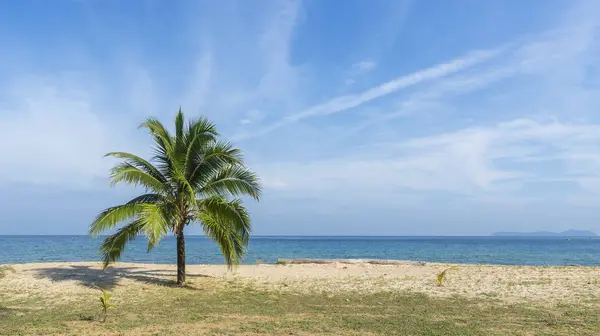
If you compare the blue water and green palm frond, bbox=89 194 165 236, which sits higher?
green palm frond, bbox=89 194 165 236

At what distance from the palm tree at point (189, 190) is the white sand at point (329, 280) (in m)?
1.71

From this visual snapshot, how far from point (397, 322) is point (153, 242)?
23.9ft

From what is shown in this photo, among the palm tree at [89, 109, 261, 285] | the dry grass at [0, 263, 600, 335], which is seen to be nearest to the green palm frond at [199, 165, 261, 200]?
the palm tree at [89, 109, 261, 285]

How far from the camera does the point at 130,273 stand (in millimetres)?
17938

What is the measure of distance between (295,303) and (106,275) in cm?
815

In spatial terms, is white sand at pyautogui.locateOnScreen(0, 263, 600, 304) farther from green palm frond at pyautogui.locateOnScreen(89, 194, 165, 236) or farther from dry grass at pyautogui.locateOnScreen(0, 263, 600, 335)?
green palm frond at pyautogui.locateOnScreen(89, 194, 165, 236)

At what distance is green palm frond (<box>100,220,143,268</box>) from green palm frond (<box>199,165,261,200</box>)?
8.05 ft

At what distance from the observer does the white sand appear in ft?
46.7

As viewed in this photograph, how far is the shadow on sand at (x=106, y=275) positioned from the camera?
51.8 feet

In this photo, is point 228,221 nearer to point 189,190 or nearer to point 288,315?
point 189,190

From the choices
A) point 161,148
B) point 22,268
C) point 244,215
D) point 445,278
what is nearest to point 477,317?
point 445,278

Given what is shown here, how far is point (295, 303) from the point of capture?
1288 cm

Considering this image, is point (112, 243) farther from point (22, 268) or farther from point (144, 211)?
point (22, 268)

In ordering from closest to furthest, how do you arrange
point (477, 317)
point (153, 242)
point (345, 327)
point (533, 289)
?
point (345, 327) → point (477, 317) → point (153, 242) → point (533, 289)
